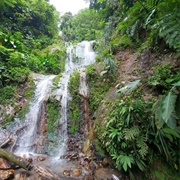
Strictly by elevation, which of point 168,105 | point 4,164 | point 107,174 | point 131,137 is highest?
point 168,105

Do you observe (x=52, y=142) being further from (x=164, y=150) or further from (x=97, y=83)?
(x=164, y=150)

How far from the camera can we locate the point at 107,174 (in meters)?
2.95

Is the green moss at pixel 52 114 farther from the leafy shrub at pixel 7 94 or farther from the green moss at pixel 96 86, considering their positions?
the leafy shrub at pixel 7 94

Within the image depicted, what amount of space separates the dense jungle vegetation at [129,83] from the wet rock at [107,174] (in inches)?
8.8

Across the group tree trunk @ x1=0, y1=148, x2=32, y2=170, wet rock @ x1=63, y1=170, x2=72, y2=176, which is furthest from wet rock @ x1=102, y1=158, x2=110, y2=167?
tree trunk @ x1=0, y1=148, x2=32, y2=170

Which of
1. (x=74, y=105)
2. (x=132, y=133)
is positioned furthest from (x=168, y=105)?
(x=74, y=105)

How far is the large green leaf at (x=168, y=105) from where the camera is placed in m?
1.80

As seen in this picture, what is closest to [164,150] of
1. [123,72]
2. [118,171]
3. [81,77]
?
[118,171]

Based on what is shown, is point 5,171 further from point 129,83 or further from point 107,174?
point 129,83

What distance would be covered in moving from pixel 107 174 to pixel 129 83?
7.39 feet

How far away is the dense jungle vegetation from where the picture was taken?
233cm

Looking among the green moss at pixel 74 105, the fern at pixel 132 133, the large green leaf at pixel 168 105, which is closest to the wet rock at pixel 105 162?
the fern at pixel 132 133

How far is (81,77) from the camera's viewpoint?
624 centimetres

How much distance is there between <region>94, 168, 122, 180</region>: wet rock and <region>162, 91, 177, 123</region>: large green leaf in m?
1.66
